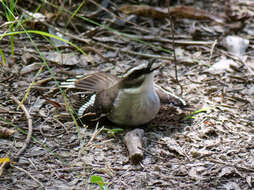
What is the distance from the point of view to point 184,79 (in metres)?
5.08

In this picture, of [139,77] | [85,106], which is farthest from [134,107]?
[85,106]

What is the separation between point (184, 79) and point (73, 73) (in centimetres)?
146

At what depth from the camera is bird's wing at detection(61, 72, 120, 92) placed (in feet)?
13.9

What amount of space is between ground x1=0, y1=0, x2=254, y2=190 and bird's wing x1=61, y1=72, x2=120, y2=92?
0.23 meters

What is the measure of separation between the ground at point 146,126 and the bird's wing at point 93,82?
228 millimetres

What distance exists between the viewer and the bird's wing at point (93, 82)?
13.9 ft

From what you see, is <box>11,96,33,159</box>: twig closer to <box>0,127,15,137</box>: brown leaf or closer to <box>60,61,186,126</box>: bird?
<box>0,127,15,137</box>: brown leaf

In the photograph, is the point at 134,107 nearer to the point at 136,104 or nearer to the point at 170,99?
the point at 136,104

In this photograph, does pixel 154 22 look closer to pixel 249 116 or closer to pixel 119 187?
pixel 249 116

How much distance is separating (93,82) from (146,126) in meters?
0.82

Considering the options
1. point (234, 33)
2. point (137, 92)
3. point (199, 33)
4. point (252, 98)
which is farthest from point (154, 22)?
point (137, 92)

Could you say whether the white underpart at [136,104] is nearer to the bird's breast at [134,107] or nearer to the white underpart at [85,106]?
the bird's breast at [134,107]

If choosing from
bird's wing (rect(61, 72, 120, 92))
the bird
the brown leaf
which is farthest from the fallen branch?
the brown leaf

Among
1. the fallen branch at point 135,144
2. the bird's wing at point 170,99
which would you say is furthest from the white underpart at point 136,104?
the bird's wing at point 170,99
